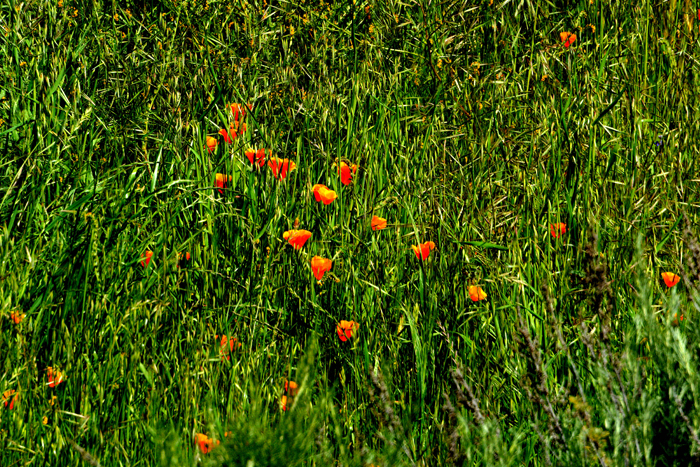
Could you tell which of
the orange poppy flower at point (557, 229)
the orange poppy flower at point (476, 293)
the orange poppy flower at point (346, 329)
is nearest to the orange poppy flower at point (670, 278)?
the orange poppy flower at point (557, 229)

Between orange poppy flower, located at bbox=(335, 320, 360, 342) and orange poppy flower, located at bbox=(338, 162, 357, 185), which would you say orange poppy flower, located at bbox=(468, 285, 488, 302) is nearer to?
orange poppy flower, located at bbox=(335, 320, 360, 342)

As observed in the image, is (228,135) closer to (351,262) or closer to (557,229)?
(351,262)

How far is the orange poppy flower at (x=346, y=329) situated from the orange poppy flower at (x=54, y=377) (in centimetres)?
61

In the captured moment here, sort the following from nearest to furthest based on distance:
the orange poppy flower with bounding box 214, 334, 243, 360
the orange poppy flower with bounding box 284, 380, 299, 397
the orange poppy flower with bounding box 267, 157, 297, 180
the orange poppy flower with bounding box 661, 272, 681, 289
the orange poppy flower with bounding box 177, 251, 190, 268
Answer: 1. the orange poppy flower with bounding box 284, 380, 299, 397
2. the orange poppy flower with bounding box 214, 334, 243, 360
3. the orange poppy flower with bounding box 661, 272, 681, 289
4. the orange poppy flower with bounding box 177, 251, 190, 268
5. the orange poppy flower with bounding box 267, 157, 297, 180

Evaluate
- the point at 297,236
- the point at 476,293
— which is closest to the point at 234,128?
the point at 297,236

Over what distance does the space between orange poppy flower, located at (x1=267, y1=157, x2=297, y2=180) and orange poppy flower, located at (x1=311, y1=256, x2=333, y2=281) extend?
0.34 meters

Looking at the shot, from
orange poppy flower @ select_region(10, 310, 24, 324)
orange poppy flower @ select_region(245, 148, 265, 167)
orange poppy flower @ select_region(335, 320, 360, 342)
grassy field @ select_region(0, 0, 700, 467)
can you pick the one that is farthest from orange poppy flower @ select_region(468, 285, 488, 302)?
orange poppy flower @ select_region(10, 310, 24, 324)

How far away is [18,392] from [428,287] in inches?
36.4

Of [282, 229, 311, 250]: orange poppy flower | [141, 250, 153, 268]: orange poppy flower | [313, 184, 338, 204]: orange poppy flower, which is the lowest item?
[141, 250, 153, 268]: orange poppy flower

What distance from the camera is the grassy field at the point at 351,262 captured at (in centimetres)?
133

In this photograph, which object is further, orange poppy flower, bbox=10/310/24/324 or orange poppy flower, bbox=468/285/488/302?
orange poppy flower, bbox=468/285/488/302

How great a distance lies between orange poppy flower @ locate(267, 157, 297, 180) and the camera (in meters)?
Answer: 2.05

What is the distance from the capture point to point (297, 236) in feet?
6.13

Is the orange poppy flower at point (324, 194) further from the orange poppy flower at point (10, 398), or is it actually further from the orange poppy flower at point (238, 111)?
the orange poppy flower at point (10, 398)
